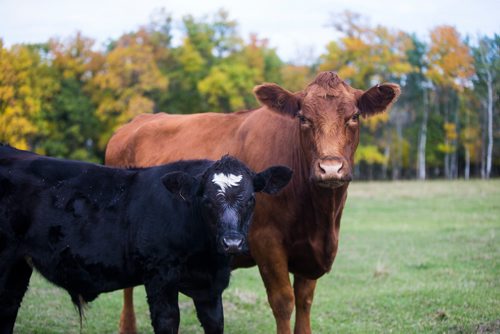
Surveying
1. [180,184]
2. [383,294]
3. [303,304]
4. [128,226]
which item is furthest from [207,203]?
[383,294]

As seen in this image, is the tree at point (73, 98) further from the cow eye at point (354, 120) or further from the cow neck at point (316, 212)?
A: the cow eye at point (354, 120)

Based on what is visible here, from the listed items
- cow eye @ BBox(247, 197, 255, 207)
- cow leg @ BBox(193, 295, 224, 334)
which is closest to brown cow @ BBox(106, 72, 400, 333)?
cow eye @ BBox(247, 197, 255, 207)

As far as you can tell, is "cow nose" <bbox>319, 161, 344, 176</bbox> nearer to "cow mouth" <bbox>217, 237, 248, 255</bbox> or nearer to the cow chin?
the cow chin

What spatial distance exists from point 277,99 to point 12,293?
3291mm

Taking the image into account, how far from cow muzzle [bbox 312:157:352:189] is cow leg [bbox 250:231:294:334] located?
41.9 inches

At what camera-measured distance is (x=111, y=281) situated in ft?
17.8

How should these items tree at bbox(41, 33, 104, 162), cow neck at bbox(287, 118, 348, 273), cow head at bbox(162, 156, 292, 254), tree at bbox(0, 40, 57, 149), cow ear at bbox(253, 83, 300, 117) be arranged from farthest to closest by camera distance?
tree at bbox(41, 33, 104, 162) < tree at bbox(0, 40, 57, 149) < cow ear at bbox(253, 83, 300, 117) < cow neck at bbox(287, 118, 348, 273) < cow head at bbox(162, 156, 292, 254)

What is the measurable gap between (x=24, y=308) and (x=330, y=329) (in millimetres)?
4428

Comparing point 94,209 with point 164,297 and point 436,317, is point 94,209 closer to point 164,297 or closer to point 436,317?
point 164,297

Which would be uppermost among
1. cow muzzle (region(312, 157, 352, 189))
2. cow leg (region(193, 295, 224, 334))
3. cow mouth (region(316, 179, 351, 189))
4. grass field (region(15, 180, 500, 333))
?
cow muzzle (region(312, 157, 352, 189))

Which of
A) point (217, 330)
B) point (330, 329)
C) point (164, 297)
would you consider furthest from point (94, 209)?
point (330, 329)

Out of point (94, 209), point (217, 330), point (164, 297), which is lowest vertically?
point (217, 330)

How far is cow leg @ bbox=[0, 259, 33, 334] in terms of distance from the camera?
579 centimetres

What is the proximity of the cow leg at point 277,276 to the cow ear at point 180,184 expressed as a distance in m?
1.27
